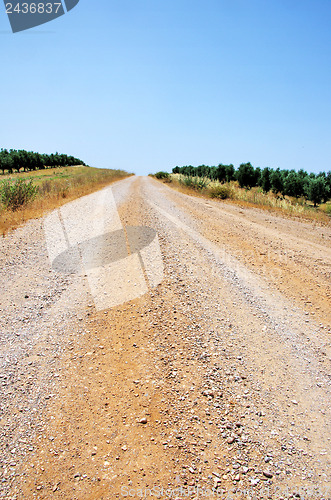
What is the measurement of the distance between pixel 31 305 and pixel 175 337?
7.28 ft

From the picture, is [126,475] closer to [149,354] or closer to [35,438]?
[35,438]

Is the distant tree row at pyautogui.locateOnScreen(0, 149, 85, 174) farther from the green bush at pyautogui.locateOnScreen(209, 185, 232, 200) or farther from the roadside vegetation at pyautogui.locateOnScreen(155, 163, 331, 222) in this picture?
the green bush at pyautogui.locateOnScreen(209, 185, 232, 200)

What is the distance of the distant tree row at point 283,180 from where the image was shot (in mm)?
22078

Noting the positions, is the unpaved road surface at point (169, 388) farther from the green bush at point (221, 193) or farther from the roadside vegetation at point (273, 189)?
the green bush at point (221, 193)

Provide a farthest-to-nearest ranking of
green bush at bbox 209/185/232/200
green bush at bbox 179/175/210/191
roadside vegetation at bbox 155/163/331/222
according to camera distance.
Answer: green bush at bbox 179/175/210/191 → green bush at bbox 209/185/232/200 → roadside vegetation at bbox 155/163/331/222

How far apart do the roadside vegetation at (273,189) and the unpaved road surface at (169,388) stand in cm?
990

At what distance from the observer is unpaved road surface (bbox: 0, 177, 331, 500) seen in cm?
194

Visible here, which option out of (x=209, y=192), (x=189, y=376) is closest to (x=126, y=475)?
(x=189, y=376)

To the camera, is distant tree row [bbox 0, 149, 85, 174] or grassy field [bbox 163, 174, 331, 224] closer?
grassy field [bbox 163, 174, 331, 224]

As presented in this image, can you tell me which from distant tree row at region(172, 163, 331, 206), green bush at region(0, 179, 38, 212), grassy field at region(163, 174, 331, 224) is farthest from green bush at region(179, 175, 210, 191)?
green bush at region(0, 179, 38, 212)

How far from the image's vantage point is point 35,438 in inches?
87.2

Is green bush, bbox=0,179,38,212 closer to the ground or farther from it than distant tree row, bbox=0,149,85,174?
closer to the ground

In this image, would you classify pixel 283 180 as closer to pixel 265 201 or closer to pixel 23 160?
pixel 265 201

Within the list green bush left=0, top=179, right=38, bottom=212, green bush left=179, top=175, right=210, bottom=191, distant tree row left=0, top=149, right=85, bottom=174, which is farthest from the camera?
distant tree row left=0, top=149, right=85, bottom=174
